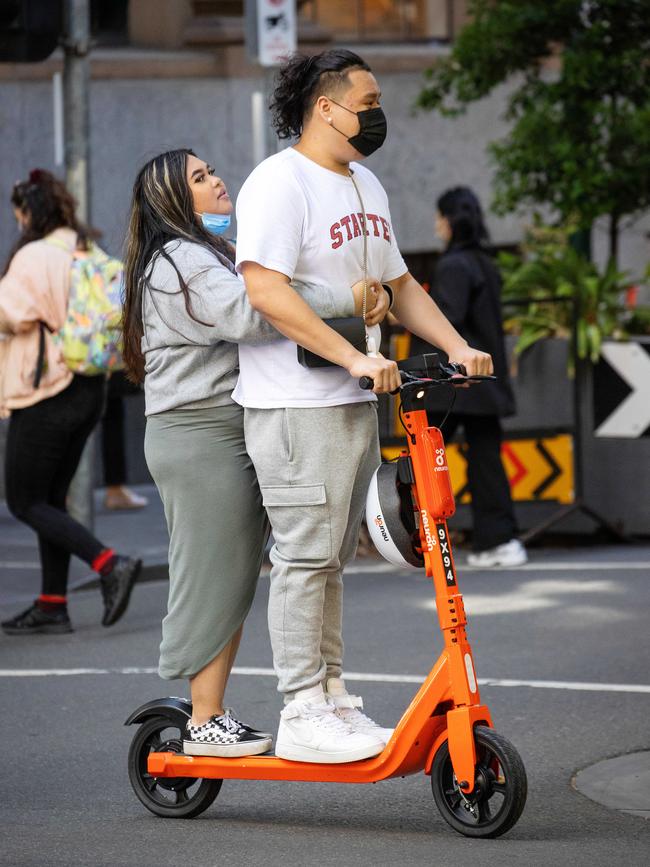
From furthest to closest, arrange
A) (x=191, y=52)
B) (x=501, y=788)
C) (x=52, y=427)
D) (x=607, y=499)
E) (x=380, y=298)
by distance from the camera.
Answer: (x=191, y=52)
(x=607, y=499)
(x=52, y=427)
(x=380, y=298)
(x=501, y=788)

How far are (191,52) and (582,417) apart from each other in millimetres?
5356

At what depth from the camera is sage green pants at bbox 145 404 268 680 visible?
4.57 meters

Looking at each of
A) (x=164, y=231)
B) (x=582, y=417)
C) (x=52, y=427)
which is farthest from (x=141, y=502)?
(x=164, y=231)

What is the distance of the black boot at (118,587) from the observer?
7.41 metres

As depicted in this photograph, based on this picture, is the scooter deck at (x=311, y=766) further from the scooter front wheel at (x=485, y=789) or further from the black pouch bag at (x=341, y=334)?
the black pouch bag at (x=341, y=334)

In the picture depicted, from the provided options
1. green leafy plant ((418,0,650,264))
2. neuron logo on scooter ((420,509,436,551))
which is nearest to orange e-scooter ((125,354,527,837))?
neuron logo on scooter ((420,509,436,551))

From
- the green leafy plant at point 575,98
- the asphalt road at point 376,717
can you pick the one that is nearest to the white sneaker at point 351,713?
the asphalt road at point 376,717

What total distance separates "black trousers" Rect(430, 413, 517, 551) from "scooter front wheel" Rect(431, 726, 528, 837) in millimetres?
4740

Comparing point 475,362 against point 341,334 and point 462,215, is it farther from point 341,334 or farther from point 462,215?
point 462,215

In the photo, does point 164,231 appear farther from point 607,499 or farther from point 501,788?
point 607,499

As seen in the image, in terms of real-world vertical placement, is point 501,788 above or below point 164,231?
below

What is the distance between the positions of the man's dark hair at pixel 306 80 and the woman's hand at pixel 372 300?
1.49 ft

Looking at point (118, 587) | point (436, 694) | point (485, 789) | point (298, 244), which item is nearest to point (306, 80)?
point (298, 244)

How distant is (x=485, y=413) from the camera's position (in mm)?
8898
